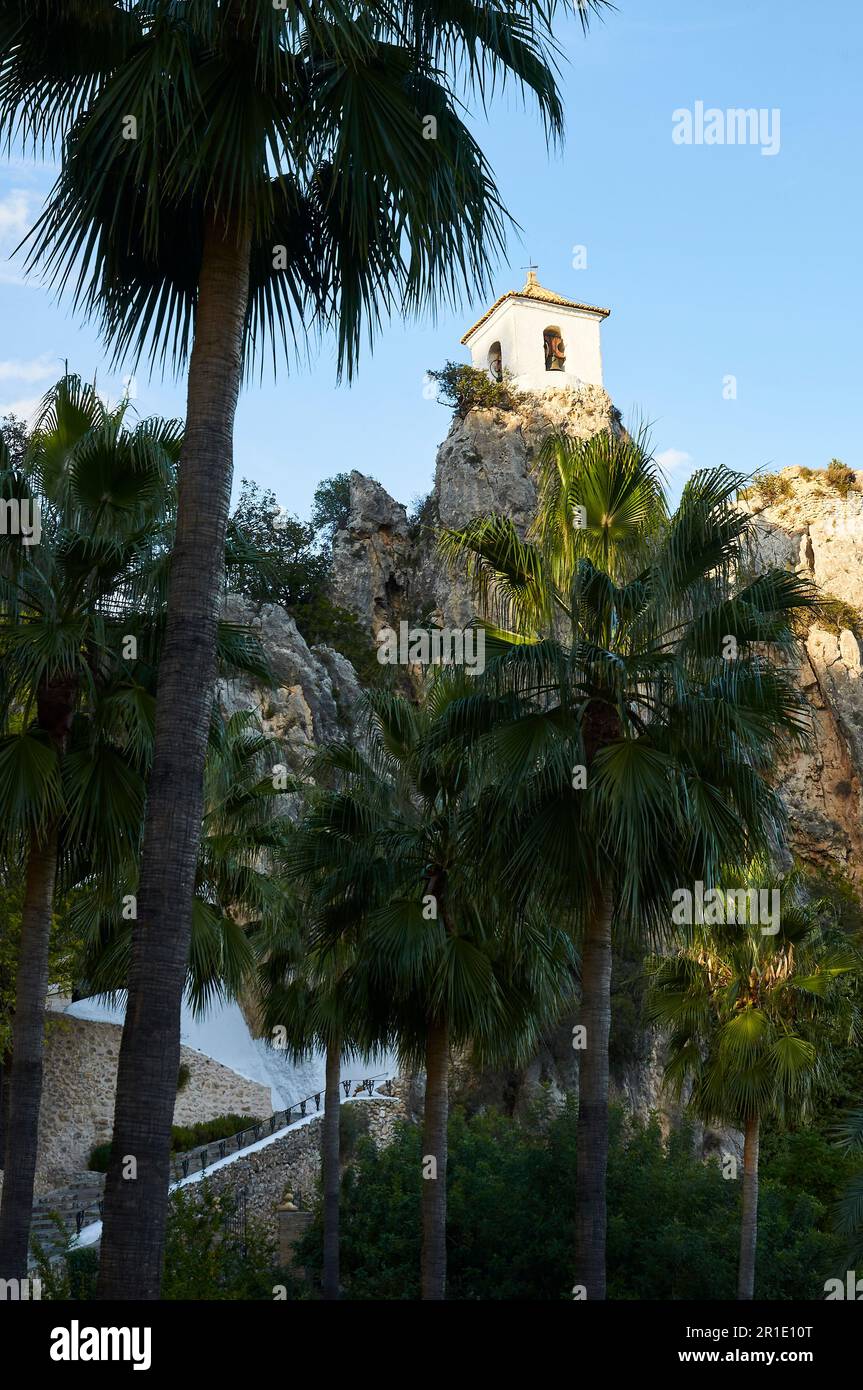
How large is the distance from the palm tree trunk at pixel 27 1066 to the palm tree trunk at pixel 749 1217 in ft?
35.4

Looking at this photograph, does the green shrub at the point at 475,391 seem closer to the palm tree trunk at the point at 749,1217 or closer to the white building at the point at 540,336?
the white building at the point at 540,336

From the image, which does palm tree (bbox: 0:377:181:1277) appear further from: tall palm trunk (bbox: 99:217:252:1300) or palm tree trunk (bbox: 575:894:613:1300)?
palm tree trunk (bbox: 575:894:613:1300)

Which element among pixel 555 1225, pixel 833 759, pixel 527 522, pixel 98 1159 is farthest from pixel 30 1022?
pixel 833 759

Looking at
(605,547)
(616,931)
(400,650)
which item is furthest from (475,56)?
(616,931)

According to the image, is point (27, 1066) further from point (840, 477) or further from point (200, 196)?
point (840, 477)

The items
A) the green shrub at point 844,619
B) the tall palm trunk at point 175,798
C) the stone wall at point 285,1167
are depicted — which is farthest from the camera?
the green shrub at point 844,619

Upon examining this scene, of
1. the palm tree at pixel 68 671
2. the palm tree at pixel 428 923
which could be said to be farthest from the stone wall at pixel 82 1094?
the palm tree at pixel 68 671

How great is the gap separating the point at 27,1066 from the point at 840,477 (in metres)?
57.3

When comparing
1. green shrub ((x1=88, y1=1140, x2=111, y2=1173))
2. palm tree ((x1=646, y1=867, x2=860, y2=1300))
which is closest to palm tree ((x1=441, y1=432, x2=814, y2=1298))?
palm tree ((x1=646, y1=867, x2=860, y2=1300))

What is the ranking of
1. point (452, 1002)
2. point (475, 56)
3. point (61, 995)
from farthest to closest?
point (61, 995), point (452, 1002), point (475, 56)

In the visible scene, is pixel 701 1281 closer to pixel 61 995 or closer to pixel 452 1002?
pixel 452 1002

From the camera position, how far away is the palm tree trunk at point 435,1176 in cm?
1355

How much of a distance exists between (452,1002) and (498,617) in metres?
4.13

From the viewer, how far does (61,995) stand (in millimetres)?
28766
